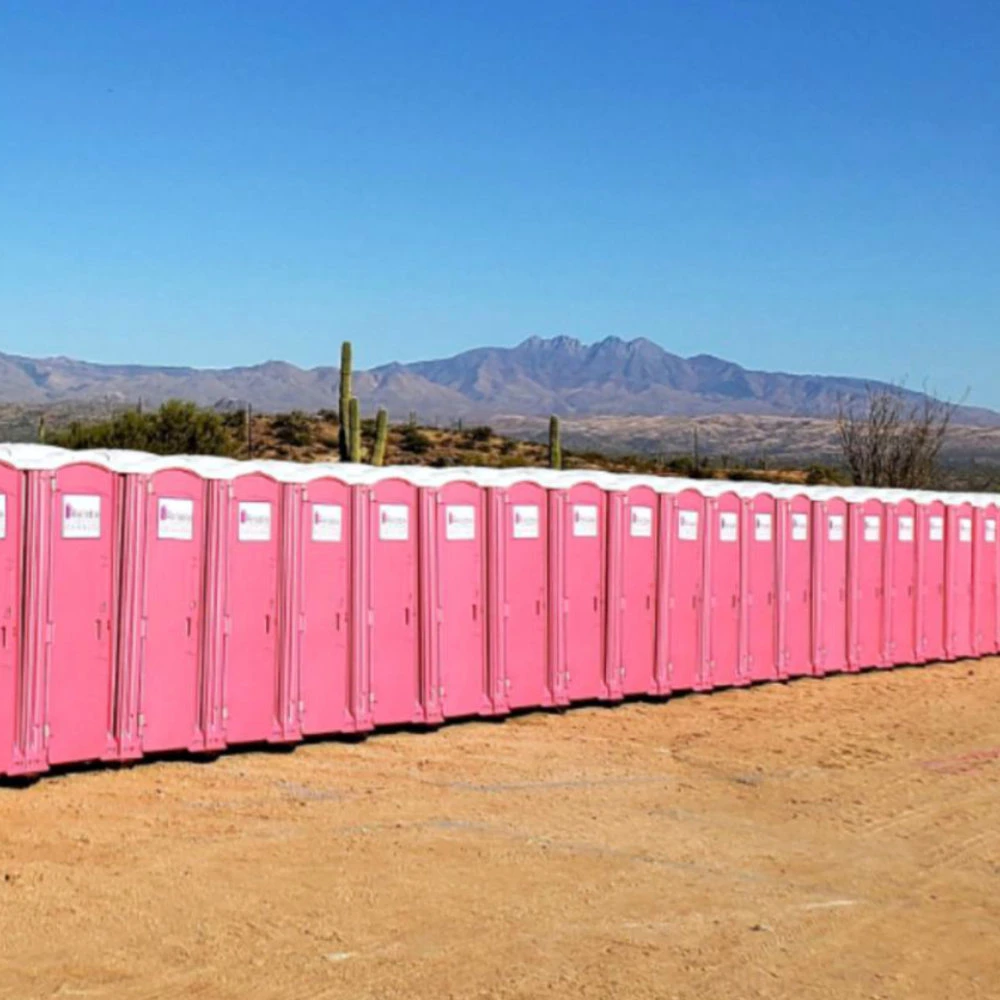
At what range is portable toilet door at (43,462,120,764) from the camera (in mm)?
9781

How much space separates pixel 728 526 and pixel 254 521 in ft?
19.9

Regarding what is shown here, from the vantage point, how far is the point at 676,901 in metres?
7.78

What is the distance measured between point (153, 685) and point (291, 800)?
1.28m

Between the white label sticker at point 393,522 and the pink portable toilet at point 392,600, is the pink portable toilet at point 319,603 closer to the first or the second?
the pink portable toilet at point 392,600

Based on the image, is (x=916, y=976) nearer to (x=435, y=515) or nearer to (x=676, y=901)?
(x=676, y=901)

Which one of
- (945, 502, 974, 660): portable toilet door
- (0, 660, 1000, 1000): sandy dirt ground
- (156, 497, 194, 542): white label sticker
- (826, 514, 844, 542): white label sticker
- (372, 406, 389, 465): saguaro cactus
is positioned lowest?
(0, 660, 1000, 1000): sandy dirt ground

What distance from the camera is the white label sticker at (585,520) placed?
543 inches

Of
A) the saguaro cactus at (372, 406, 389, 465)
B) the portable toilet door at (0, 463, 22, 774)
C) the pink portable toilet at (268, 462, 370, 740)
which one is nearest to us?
the portable toilet door at (0, 463, 22, 774)

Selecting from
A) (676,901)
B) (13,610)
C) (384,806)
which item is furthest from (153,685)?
(676,901)

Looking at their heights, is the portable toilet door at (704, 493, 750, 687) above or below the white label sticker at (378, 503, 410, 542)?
below

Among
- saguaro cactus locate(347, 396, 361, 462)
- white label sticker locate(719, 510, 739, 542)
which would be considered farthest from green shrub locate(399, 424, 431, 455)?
white label sticker locate(719, 510, 739, 542)

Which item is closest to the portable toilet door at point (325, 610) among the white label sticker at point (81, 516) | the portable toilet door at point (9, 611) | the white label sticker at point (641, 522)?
the white label sticker at point (81, 516)

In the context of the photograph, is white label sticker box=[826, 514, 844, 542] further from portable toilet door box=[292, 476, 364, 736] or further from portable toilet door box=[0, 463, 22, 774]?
portable toilet door box=[0, 463, 22, 774]

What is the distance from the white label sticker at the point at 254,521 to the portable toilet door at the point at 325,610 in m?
0.29
